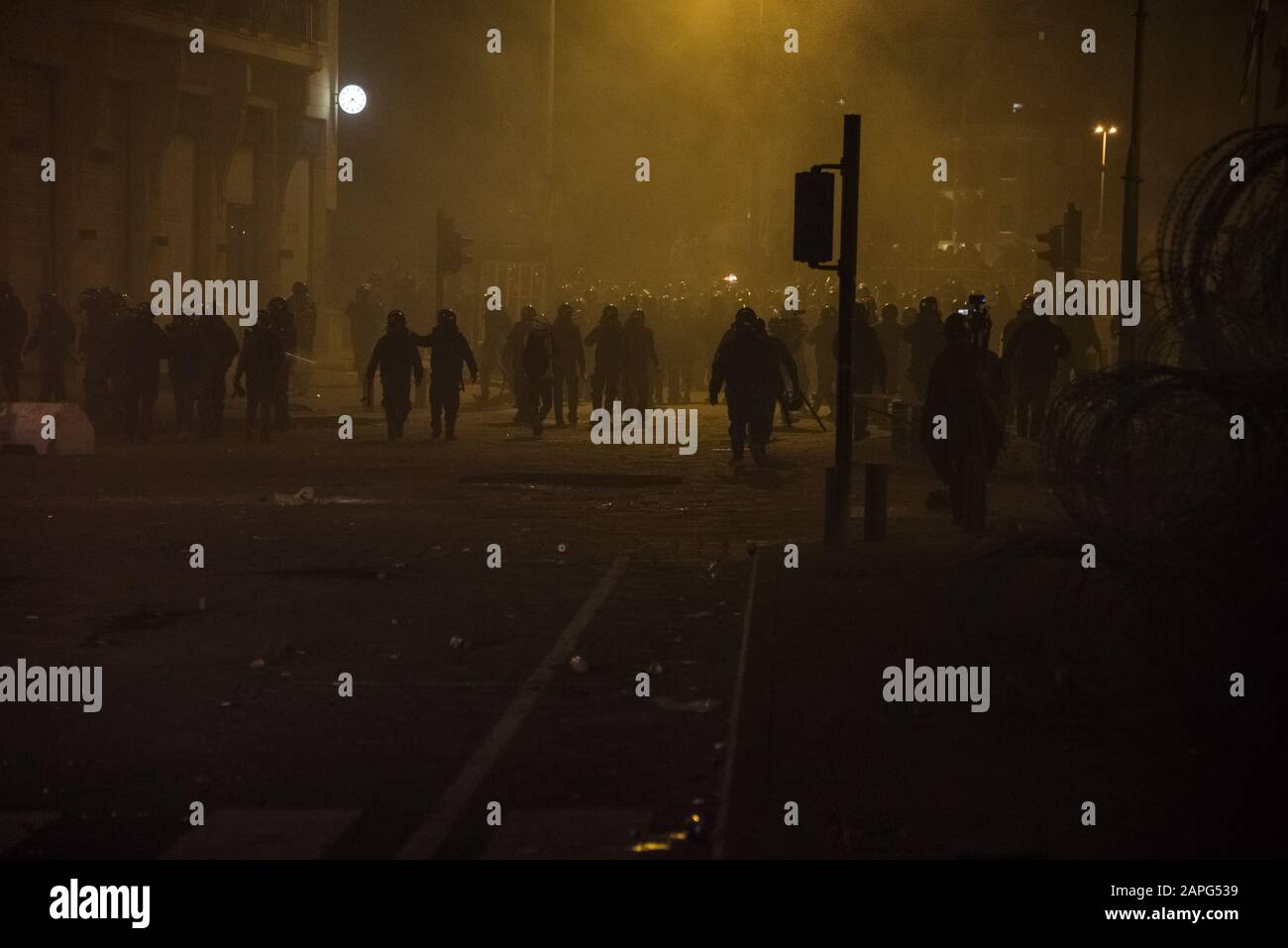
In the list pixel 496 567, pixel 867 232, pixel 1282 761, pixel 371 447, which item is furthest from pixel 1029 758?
pixel 867 232

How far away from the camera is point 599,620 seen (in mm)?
11758

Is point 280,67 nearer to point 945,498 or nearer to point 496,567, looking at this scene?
point 945,498

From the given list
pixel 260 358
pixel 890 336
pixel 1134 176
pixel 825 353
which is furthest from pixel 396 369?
pixel 890 336

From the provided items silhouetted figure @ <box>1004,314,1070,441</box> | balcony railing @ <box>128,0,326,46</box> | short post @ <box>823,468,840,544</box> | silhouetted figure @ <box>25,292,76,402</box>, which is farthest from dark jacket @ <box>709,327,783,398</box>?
balcony railing @ <box>128,0,326,46</box>

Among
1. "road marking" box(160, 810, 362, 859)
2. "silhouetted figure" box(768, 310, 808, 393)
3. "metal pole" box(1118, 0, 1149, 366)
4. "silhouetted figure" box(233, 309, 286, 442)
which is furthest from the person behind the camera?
"silhouetted figure" box(768, 310, 808, 393)

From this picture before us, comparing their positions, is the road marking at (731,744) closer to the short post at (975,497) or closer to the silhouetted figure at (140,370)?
the short post at (975,497)

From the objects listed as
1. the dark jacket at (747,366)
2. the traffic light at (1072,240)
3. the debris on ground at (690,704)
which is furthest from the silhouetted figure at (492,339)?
the debris on ground at (690,704)

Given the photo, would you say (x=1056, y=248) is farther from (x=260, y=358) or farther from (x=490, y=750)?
(x=490, y=750)

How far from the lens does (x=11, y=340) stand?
96.9 ft

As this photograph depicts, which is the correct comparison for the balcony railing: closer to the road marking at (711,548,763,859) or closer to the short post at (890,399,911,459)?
the short post at (890,399,911,459)

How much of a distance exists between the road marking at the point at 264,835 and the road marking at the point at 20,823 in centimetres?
49

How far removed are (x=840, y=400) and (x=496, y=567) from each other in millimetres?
2784

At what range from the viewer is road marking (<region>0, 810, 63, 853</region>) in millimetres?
6953

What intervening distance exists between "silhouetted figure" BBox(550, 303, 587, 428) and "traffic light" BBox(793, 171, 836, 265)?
14.1 metres
